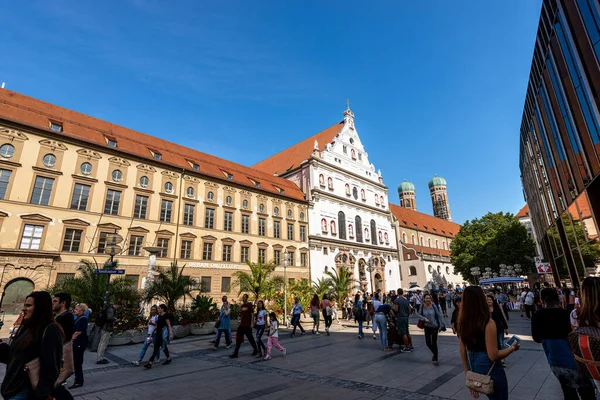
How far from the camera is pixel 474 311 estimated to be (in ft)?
10.5

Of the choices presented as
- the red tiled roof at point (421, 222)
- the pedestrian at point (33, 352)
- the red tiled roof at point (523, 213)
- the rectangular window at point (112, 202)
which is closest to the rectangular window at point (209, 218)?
the rectangular window at point (112, 202)

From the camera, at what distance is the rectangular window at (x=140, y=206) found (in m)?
24.6

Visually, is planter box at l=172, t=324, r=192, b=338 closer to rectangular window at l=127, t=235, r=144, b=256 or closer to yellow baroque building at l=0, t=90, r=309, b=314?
yellow baroque building at l=0, t=90, r=309, b=314

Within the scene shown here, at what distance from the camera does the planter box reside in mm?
14053

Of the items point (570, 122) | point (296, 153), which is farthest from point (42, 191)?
point (296, 153)

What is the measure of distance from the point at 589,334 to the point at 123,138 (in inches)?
1227

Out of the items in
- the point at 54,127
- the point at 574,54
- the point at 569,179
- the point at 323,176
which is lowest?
the point at 569,179

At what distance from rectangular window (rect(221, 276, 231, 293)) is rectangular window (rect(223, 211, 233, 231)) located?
4689mm

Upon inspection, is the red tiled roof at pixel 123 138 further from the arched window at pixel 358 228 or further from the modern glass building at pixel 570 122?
the modern glass building at pixel 570 122

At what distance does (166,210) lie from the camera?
2627 centimetres

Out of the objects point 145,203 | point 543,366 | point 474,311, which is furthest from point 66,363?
point 145,203

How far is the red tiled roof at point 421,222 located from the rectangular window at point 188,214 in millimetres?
45159

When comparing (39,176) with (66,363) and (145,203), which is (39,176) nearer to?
(145,203)

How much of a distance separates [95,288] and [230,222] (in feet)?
57.0
